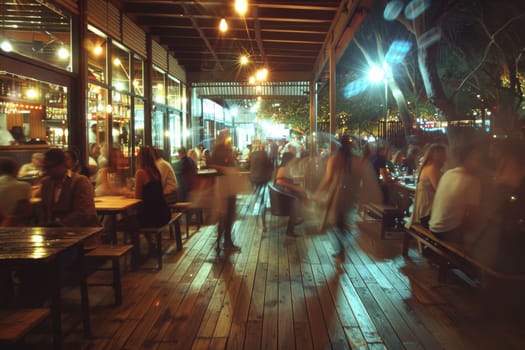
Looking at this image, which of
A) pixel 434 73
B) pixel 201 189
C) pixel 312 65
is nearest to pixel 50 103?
pixel 201 189

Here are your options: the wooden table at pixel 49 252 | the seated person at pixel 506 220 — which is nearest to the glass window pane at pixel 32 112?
the wooden table at pixel 49 252

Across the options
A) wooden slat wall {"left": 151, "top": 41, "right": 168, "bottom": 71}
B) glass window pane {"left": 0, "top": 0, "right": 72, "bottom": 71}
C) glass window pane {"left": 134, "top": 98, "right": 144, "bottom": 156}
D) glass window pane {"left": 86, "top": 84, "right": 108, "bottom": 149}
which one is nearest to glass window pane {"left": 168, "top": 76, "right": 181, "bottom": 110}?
wooden slat wall {"left": 151, "top": 41, "right": 168, "bottom": 71}

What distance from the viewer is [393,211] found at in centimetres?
768

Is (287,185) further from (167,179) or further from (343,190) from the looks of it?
(167,179)

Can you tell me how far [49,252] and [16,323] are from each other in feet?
1.66

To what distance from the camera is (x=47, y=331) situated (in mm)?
4039

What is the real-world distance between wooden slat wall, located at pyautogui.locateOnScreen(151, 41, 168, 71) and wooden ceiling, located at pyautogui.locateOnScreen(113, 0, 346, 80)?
0.19 metres

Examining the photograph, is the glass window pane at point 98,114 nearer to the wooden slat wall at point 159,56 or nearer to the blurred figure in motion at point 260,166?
the blurred figure in motion at point 260,166

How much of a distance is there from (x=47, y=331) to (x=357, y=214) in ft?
25.6

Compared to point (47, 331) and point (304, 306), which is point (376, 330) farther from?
point (47, 331)

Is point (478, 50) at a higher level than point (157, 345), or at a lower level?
higher

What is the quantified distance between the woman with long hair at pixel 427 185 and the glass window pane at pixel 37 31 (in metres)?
5.54

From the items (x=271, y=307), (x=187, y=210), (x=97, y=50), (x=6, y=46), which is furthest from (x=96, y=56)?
(x=271, y=307)

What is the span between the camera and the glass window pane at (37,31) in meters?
5.94
